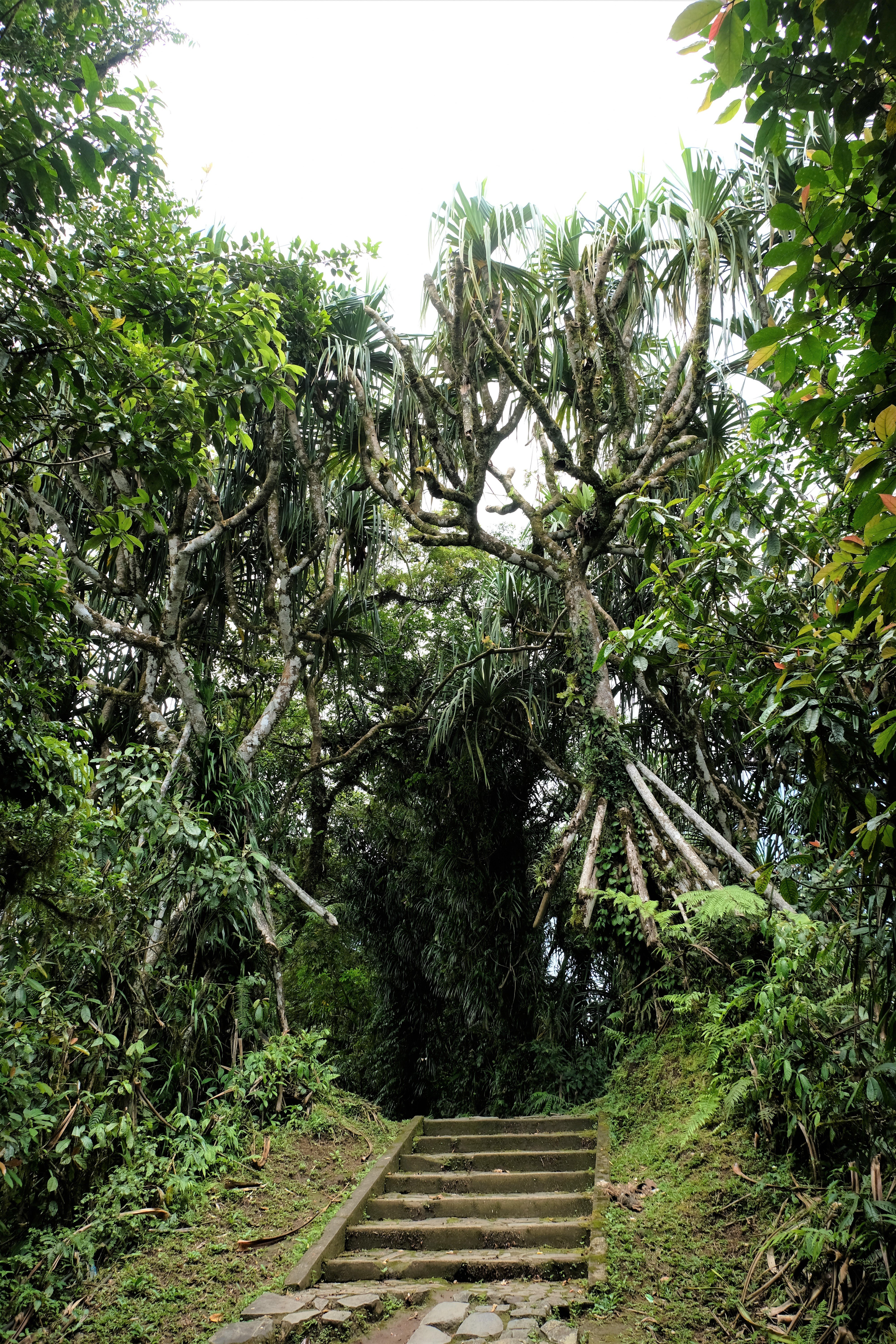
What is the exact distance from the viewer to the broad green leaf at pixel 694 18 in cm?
125

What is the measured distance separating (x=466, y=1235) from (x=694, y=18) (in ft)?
13.9

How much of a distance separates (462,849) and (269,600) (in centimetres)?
288

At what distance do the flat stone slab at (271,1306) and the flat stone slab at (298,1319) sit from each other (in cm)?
3

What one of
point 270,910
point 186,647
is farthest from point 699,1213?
point 186,647

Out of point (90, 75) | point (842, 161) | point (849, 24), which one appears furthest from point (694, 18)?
point (90, 75)

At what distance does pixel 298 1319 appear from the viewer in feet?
9.63

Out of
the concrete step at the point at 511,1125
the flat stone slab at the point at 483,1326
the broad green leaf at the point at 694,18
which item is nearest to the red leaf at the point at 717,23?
the broad green leaf at the point at 694,18

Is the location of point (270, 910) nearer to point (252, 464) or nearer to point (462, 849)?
point (462, 849)

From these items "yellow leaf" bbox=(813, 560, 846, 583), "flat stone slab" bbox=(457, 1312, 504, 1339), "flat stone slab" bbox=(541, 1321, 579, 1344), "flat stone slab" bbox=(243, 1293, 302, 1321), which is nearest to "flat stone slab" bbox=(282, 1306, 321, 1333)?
"flat stone slab" bbox=(243, 1293, 302, 1321)

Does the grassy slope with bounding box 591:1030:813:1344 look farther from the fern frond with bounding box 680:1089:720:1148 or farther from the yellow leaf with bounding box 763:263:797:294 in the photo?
the yellow leaf with bounding box 763:263:797:294

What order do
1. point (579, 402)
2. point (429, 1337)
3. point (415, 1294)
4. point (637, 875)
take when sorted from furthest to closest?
point (579, 402)
point (637, 875)
point (415, 1294)
point (429, 1337)

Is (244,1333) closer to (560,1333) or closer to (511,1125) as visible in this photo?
(560,1333)

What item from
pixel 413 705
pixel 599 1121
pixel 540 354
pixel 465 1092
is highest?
pixel 540 354

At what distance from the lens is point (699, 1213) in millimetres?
3064
